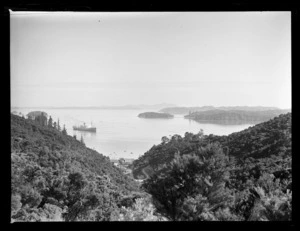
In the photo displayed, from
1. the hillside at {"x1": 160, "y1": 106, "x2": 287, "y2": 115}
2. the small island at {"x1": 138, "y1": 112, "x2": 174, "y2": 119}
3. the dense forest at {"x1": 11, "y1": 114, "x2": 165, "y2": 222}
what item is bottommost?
the dense forest at {"x1": 11, "y1": 114, "x2": 165, "y2": 222}

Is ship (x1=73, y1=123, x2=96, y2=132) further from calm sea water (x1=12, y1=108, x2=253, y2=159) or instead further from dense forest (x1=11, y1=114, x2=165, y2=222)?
dense forest (x1=11, y1=114, x2=165, y2=222)

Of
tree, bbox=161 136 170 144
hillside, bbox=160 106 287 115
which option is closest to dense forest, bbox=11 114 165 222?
tree, bbox=161 136 170 144

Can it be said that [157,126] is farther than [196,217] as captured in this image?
Yes

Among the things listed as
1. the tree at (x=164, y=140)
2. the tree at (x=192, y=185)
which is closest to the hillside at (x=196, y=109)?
the tree at (x=164, y=140)
